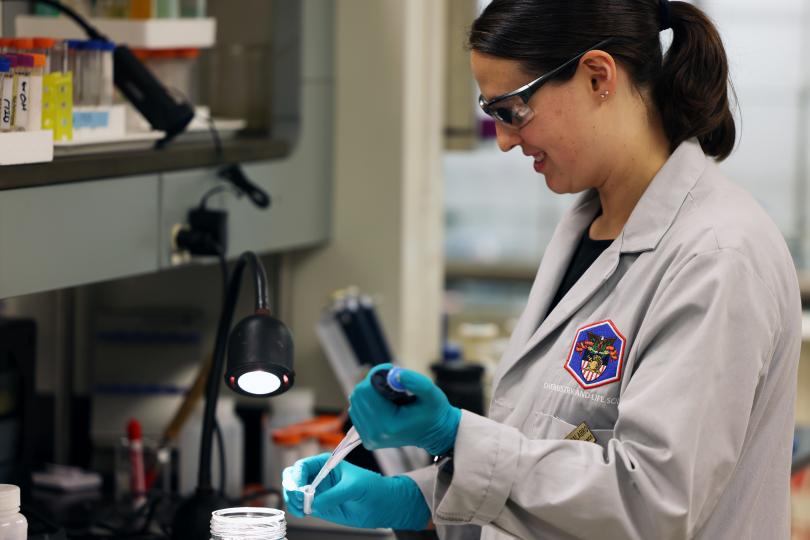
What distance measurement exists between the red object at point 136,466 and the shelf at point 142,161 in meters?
0.54

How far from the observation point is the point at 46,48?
70.0 inches

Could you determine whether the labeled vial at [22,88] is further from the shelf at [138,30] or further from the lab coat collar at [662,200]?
the lab coat collar at [662,200]

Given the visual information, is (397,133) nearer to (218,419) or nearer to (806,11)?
(218,419)

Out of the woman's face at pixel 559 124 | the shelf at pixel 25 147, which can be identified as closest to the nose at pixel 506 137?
the woman's face at pixel 559 124

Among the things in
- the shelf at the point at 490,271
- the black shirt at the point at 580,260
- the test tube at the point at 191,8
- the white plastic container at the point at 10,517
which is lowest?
the shelf at the point at 490,271

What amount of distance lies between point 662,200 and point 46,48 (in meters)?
0.91

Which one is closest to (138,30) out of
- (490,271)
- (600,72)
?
(600,72)

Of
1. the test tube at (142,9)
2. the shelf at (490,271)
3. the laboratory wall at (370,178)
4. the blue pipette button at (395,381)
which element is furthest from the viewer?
the shelf at (490,271)

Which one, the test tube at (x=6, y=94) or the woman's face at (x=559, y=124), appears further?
the test tube at (x=6, y=94)

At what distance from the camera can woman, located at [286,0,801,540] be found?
1293mm

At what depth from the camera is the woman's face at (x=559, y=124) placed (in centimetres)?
149

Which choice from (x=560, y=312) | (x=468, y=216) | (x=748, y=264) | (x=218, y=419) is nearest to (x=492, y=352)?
(x=218, y=419)

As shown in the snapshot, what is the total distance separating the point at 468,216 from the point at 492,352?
7.65ft

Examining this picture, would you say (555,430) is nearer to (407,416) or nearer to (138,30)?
(407,416)
